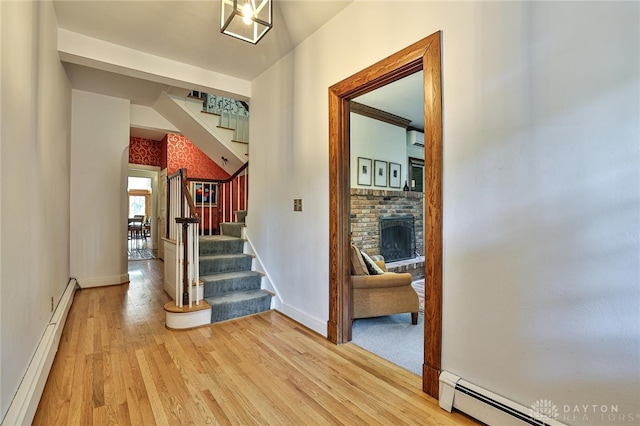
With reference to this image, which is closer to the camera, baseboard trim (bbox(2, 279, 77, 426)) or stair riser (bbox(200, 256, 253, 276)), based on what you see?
baseboard trim (bbox(2, 279, 77, 426))

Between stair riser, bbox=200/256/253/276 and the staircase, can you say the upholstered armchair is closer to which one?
the staircase

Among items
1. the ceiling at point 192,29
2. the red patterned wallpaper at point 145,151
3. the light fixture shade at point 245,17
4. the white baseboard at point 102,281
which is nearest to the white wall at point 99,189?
the white baseboard at point 102,281

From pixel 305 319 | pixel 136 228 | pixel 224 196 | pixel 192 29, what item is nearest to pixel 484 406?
pixel 305 319

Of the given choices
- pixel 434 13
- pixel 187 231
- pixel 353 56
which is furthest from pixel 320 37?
pixel 187 231

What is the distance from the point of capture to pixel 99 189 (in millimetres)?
4520

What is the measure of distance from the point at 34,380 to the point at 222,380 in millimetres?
989

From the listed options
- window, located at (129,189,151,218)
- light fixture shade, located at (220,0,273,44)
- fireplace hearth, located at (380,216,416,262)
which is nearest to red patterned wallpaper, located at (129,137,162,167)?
fireplace hearth, located at (380,216,416,262)

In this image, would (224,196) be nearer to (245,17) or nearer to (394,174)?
(394,174)

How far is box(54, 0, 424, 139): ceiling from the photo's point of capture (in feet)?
7.95

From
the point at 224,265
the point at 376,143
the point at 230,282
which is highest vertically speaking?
the point at 376,143

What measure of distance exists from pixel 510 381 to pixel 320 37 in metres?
2.90

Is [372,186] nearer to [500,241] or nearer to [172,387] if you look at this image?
[500,241]

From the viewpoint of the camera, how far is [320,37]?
273 centimetres

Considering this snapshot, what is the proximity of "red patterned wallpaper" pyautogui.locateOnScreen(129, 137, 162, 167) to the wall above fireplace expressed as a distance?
4.88 meters
